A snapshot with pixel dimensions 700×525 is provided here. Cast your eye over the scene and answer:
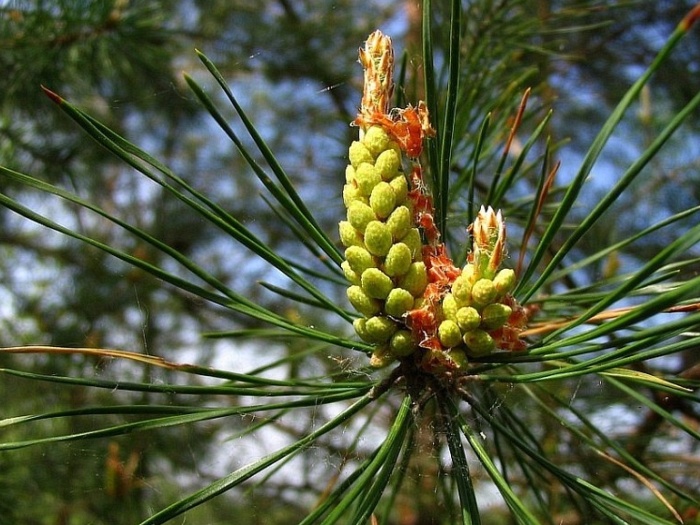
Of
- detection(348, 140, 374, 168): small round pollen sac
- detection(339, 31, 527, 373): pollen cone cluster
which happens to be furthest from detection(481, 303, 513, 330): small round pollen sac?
detection(348, 140, 374, 168): small round pollen sac

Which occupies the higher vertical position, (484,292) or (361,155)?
(361,155)

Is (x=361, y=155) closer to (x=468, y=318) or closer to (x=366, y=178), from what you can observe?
(x=366, y=178)

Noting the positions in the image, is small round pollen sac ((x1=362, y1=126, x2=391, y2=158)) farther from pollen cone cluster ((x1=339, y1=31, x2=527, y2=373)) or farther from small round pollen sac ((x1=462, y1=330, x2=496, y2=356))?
small round pollen sac ((x1=462, y1=330, x2=496, y2=356))

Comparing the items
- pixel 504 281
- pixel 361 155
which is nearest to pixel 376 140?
pixel 361 155

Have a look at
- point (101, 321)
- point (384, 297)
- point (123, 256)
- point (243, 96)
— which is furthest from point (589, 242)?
point (243, 96)
